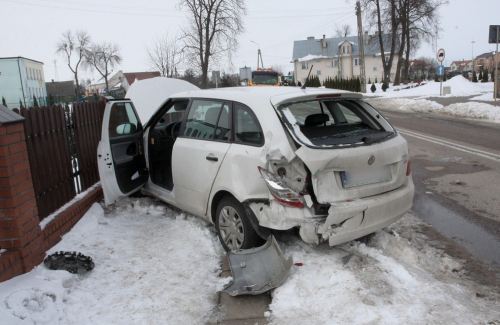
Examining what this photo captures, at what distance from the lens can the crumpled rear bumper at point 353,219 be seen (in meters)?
3.74

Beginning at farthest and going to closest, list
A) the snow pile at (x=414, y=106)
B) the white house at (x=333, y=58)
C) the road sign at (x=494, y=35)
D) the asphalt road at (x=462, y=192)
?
the white house at (x=333, y=58)
the snow pile at (x=414, y=106)
the road sign at (x=494, y=35)
the asphalt road at (x=462, y=192)

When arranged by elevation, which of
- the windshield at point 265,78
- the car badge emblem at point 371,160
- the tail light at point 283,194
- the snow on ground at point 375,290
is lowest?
the snow on ground at point 375,290

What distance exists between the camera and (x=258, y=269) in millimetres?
3826

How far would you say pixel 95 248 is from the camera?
15.1 ft

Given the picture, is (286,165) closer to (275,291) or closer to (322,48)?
(275,291)

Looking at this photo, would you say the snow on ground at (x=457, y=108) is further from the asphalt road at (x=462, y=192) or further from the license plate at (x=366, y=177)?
the license plate at (x=366, y=177)

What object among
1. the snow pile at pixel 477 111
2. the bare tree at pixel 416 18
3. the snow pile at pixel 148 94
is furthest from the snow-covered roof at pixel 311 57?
the snow pile at pixel 148 94

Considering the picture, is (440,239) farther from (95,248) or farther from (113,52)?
(113,52)

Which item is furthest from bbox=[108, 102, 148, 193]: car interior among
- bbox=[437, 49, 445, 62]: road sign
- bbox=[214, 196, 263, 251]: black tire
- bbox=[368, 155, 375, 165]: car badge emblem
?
bbox=[437, 49, 445, 62]: road sign

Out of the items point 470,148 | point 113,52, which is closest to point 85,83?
point 113,52

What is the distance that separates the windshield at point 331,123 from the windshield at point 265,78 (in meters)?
33.5

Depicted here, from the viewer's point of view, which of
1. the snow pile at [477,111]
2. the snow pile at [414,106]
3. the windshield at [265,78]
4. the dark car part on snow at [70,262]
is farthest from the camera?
the windshield at [265,78]

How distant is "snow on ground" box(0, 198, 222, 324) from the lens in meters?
3.33

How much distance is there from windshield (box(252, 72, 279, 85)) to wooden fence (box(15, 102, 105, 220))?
105ft
